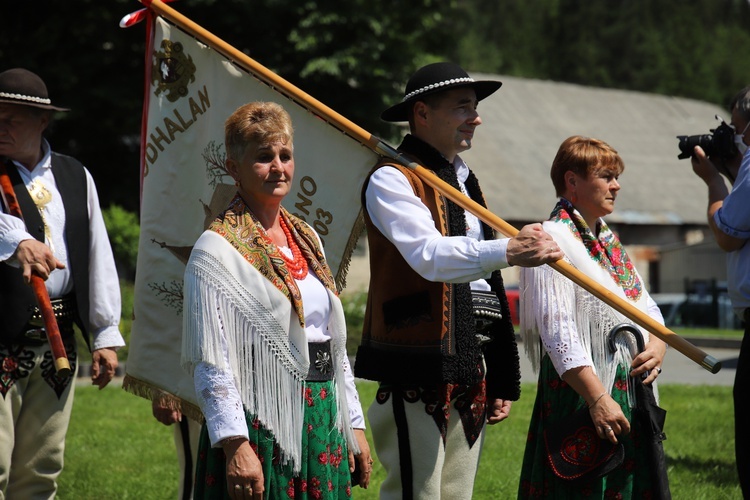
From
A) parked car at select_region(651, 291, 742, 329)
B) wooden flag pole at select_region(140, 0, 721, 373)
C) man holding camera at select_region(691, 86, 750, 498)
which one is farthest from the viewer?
parked car at select_region(651, 291, 742, 329)

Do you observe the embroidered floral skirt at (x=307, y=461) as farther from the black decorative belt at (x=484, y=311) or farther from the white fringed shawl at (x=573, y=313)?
the white fringed shawl at (x=573, y=313)

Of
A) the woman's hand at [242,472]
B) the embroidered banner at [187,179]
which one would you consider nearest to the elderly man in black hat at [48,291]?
the embroidered banner at [187,179]

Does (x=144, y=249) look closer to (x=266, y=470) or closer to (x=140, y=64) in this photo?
(x=266, y=470)

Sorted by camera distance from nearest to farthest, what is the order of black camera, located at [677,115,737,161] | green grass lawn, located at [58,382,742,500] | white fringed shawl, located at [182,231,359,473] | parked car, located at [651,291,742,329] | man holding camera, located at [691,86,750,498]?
white fringed shawl, located at [182,231,359,473], man holding camera, located at [691,86,750,498], black camera, located at [677,115,737,161], green grass lawn, located at [58,382,742,500], parked car, located at [651,291,742,329]

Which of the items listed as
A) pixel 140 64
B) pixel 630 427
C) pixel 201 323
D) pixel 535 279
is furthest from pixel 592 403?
pixel 140 64

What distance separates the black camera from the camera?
4.78 meters

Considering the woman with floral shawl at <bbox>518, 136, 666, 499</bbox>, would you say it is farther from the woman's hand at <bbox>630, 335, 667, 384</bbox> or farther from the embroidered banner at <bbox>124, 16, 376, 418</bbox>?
the embroidered banner at <bbox>124, 16, 376, 418</bbox>

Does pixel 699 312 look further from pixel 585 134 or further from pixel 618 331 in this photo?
pixel 618 331

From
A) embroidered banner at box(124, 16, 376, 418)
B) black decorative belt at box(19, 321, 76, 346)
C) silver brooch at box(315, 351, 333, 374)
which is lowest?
silver brooch at box(315, 351, 333, 374)

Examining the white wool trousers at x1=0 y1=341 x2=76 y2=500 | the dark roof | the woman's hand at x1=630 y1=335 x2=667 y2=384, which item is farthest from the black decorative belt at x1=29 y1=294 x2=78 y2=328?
the dark roof

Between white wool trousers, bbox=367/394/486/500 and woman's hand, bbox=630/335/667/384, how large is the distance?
777 mm

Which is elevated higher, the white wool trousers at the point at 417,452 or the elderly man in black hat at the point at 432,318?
the elderly man in black hat at the point at 432,318

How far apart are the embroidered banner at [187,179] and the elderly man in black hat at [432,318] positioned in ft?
1.05

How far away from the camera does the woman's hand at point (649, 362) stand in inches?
→ 169
